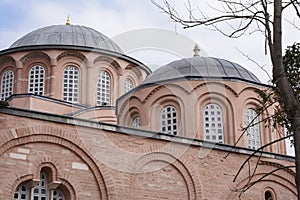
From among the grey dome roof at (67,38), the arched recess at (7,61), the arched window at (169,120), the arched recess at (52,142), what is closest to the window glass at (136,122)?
the arched window at (169,120)

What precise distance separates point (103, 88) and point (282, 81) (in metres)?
17.3

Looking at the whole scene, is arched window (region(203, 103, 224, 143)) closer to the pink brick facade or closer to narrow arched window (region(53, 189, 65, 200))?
the pink brick facade

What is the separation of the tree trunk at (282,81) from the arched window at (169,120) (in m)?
11.0

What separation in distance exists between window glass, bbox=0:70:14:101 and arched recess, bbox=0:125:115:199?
1080 cm

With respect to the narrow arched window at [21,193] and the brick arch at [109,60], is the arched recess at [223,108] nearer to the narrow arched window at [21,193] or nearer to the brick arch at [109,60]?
the brick arch at [109,60]

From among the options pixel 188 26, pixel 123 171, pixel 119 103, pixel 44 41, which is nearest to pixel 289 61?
pixel 123 171

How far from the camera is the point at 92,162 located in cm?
1378

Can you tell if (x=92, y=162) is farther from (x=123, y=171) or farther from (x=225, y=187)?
(x=225, y=187)

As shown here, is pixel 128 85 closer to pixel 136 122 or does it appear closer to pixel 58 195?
pixel 136 122

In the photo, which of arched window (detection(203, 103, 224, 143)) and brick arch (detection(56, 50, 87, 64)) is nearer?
arched window (detection(203, 103, 224, 143))

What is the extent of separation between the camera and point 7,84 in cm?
2402

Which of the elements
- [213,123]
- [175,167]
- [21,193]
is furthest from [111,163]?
[213,123]

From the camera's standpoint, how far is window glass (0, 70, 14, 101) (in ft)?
77.8

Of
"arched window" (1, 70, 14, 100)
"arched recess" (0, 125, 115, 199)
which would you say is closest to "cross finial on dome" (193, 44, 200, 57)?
"arched window" (1, 70, 14, 100)
